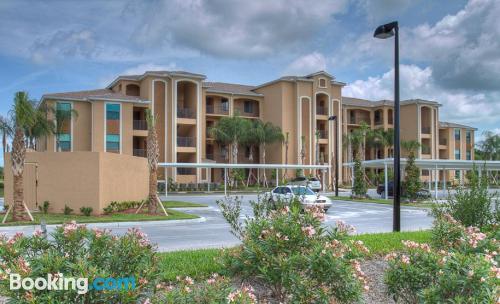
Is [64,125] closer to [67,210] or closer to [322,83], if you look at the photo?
[67,210]

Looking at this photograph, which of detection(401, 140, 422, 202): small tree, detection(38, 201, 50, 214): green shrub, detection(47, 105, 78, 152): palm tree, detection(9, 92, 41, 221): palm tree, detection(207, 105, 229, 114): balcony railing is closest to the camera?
detection(9, 92, 41, 221): palm tree

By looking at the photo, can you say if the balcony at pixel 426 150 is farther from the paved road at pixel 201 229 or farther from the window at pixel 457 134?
the paved road at pixel 201 229

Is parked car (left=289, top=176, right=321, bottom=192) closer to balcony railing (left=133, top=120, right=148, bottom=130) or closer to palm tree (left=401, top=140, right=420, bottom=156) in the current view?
balcony railing (left=133, top=120, right=148, bottom=130)

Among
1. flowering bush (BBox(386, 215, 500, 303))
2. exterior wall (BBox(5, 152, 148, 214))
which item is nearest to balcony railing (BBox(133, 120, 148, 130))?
Result: exterior wall (BBox(5, 152, 148, 214))

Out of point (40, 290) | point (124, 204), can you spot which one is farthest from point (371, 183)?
point (40, 290)

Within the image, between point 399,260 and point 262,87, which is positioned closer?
point 399,260

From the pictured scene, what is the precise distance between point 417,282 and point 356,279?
2.26 ft

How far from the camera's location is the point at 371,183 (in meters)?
63.7

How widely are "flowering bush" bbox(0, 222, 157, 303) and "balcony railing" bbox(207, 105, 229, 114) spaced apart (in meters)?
52.1

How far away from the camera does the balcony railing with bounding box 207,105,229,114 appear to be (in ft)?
188

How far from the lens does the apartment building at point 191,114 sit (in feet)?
156

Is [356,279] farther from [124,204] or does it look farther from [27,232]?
[124,204]

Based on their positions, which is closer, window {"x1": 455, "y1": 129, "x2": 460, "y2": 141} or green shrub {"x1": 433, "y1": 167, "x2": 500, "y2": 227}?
green shrub {"x1": 433, "y1": 167, "x2": 500, "y2": 227}

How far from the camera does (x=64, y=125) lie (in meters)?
47.1
